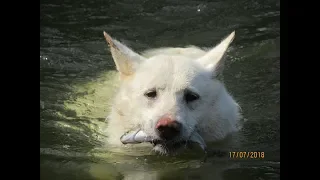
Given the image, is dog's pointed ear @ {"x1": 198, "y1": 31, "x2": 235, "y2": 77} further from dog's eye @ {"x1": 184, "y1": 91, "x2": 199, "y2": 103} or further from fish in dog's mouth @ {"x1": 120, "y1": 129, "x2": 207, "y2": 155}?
fish in dog's mouth @ {"x1": 120, "y1": 129, "x2": 207, "y2": 155}

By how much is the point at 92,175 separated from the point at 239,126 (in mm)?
1525

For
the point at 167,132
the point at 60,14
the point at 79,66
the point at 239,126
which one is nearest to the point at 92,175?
the point at 167,132

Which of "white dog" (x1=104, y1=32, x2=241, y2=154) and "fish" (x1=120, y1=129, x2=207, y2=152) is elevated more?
"white dog" (x1=104, y1=32, x2=241, y2=154)

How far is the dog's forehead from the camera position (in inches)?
186

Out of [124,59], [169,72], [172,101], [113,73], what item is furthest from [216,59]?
[113,73]

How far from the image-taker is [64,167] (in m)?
5.02

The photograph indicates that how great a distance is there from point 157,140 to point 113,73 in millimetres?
1859

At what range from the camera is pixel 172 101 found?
4598 mm

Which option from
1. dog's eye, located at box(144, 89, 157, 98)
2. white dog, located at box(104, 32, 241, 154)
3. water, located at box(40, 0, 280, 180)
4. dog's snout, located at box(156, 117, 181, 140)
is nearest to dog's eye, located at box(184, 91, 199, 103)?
white dog, located at box(104, 32, 241, 154)

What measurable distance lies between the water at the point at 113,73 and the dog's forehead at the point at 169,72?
0.67 m

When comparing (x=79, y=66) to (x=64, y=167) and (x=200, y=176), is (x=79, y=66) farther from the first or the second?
(x=200, y=176)

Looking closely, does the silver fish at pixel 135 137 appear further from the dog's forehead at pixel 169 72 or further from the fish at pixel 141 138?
the dog's forehead at pixel 169 72
